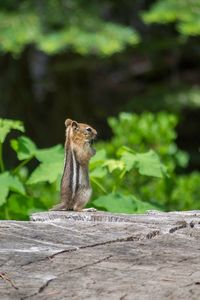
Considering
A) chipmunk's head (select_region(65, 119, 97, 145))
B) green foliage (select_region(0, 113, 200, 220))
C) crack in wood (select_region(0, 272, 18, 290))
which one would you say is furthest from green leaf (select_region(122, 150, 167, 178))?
crack in wood (select_region(0, 272, 18, 290))

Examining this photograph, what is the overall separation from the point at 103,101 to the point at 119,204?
11466mm

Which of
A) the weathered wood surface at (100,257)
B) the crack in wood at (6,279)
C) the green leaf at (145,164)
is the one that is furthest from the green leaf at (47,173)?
the crack in wood at (6,279)

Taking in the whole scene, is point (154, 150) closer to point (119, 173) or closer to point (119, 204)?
point (119, 173)

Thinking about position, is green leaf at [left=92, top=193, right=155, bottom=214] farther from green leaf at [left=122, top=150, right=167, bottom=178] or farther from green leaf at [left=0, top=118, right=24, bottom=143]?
green leaf at [left=0, top=118, right=24, bottom=143]

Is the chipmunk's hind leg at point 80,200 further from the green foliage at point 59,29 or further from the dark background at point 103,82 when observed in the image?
the dark background at point 103,82

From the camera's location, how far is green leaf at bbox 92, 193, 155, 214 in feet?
19.0

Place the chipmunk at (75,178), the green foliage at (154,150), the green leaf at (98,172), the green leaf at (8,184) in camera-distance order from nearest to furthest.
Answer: the chipmunk at (75,178)
the green leaf at (8,184)
the green leaf at (98,172)
the green foliage at (154,150)

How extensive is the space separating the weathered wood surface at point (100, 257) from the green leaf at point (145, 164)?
893 mm

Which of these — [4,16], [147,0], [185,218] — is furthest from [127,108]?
[185,218]

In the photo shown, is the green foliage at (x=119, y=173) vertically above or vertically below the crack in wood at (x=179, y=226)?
above

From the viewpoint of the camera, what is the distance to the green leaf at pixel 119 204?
19.0 ft

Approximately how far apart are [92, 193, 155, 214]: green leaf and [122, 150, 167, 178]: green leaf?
178 mm

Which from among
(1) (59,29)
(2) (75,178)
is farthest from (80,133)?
(1) (59,29)

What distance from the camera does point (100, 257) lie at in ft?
13.4
